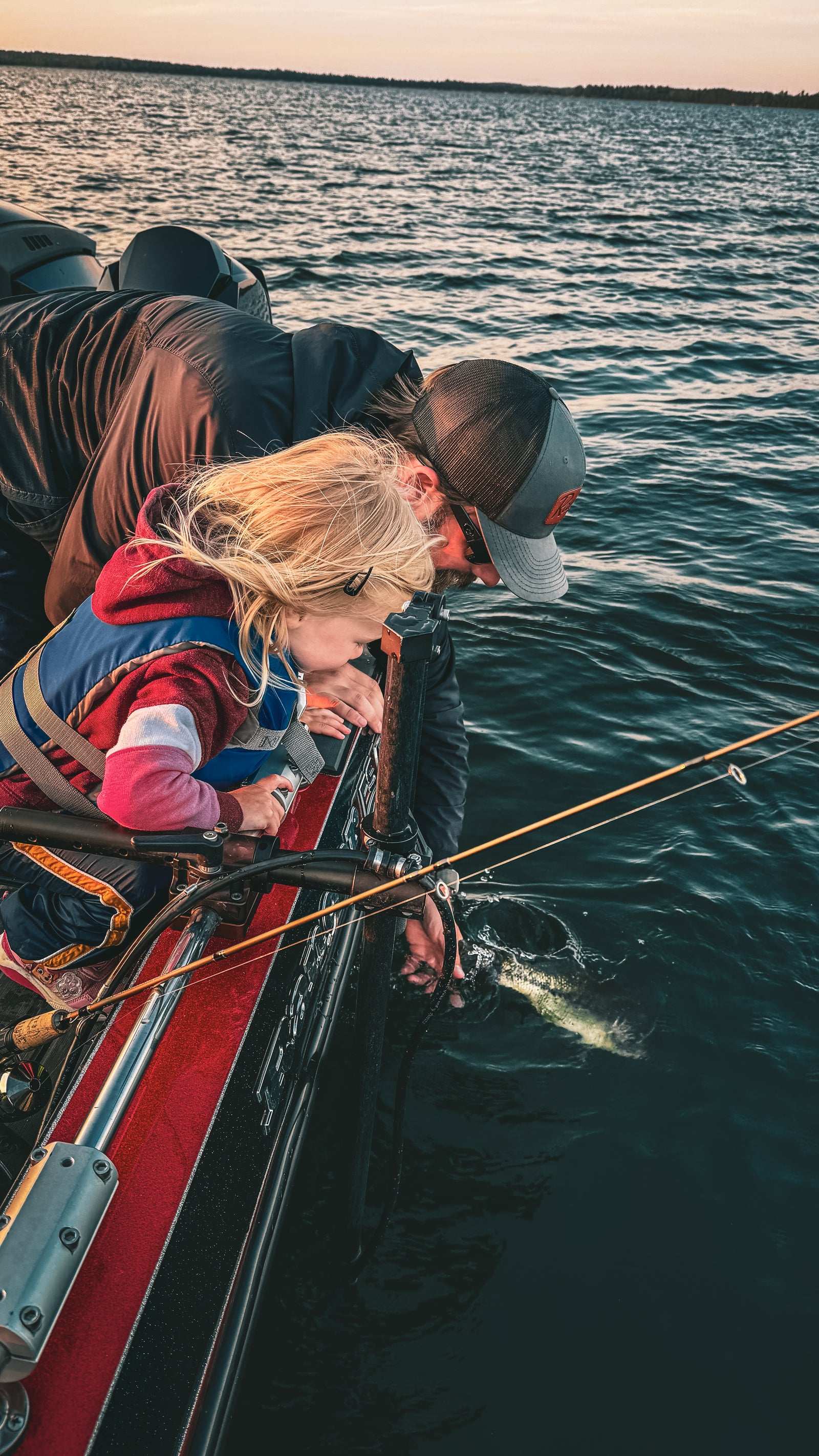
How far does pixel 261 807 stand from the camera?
79.0 inches

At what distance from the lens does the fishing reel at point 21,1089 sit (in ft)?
6.61

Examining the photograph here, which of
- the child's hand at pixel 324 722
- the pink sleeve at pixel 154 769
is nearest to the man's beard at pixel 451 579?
the child's hand at pixel 324 722

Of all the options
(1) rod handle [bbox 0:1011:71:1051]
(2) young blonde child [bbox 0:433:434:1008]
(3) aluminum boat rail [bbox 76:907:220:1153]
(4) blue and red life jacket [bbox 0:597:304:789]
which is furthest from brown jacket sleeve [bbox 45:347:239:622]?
(1) rod handle [bbox 0:1011:71:1051]

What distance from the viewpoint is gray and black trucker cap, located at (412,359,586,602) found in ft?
7.43

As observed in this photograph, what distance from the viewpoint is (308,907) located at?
8.14 ft

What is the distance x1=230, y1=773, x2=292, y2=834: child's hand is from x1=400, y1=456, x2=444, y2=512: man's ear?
82 centimetres

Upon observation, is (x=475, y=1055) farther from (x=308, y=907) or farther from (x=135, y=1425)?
(x=135, y=1425)

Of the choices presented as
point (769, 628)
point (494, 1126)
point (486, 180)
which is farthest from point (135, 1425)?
point (486, 180)

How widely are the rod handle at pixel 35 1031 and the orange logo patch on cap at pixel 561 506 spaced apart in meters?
1.69

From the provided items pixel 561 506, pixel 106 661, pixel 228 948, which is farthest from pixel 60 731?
pixel 561 506

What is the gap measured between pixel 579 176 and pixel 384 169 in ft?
27.1

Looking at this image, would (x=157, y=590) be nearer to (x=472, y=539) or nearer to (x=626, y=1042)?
(x=472, y=539)

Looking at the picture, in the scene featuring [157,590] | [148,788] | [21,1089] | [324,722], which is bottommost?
[21,1089]

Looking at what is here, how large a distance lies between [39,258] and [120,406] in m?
2.36
